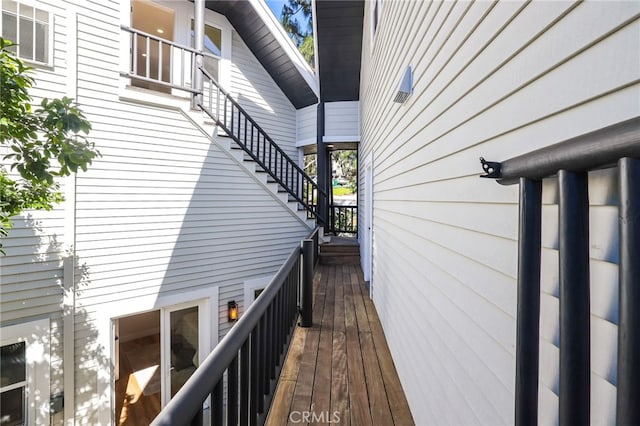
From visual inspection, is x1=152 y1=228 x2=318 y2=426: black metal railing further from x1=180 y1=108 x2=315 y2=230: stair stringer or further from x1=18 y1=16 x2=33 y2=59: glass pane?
x1=18 y1=16 x2=33 y2=59: glass pane

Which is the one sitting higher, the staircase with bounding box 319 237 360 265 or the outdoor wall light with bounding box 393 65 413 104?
the outdoor wall light with bounding box 393 65 413 104

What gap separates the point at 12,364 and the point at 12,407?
55 centimetres

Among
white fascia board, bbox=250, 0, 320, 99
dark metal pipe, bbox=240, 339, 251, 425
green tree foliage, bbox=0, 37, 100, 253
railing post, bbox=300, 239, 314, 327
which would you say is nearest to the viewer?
dark metal pipe, bbox=240, 339, 251, 425

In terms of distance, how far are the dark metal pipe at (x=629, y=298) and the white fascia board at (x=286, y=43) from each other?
7278 millimetres

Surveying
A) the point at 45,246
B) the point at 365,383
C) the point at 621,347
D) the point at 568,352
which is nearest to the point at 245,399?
the point at 365,383

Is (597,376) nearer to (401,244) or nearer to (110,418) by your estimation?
(401,244)

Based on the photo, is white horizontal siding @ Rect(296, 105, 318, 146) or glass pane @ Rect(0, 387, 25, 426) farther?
white horizontal siding @ Rect(296, 105, 318, 146)

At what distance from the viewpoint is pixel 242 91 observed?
6914 mm

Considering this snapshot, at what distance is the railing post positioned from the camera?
3271 millimetres

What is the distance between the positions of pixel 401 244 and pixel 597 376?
6.25 feet

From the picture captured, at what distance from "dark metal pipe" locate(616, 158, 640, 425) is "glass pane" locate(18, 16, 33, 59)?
5777mm

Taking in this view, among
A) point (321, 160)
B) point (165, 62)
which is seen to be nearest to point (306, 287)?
point (321, 160)

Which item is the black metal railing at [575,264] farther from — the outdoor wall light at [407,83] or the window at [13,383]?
the window at [13,383]

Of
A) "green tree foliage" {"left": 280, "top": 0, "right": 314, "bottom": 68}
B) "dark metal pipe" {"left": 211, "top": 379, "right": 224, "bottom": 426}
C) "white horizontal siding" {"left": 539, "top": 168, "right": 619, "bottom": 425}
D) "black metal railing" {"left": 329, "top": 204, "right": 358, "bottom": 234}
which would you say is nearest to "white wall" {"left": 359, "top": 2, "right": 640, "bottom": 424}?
"white horizontal siding" {"left": 539, "top": 168, "right": 619, "bottom": 425}
